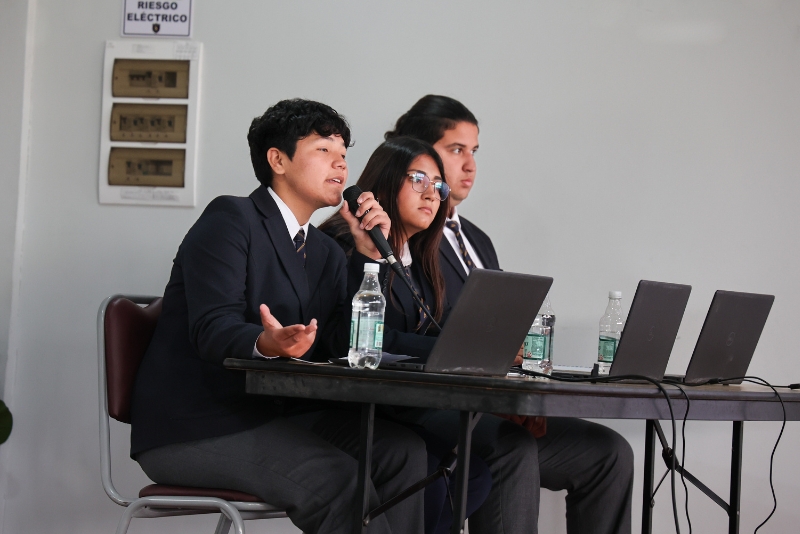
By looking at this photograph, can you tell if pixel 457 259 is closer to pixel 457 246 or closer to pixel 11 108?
pixel 457 246

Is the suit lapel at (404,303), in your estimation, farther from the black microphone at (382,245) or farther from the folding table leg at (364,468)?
the folding table leg at (364,468)

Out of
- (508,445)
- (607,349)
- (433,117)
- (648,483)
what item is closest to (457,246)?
(433,117)

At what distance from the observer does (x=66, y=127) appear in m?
2.87

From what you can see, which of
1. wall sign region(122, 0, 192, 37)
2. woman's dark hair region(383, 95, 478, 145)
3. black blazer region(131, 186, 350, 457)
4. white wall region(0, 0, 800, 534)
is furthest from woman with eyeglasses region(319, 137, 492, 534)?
wall sign region(122, 0, 192, 37)

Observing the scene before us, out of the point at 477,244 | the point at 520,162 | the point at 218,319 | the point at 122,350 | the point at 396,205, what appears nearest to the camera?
the point at 218,319

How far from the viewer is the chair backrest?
70.7 inches

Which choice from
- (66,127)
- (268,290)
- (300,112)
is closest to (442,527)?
(268,290)

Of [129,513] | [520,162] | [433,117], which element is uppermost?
[433,117]

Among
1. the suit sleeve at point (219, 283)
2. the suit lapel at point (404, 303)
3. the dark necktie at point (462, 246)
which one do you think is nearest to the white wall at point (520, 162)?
the dark necktie at point (462, 246)

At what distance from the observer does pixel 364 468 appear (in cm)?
149

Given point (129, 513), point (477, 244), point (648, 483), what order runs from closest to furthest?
point (129, 513) < point (648, 483) < point (477, 244)

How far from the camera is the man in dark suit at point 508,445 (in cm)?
191

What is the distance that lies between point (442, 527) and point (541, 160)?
1395mm

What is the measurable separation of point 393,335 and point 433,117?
96 centimetres
